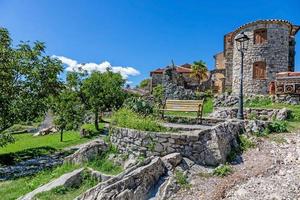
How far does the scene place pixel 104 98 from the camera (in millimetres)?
27859

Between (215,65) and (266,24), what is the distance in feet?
67.9

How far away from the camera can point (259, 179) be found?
8.48 metres

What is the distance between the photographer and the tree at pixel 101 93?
91.2 ft

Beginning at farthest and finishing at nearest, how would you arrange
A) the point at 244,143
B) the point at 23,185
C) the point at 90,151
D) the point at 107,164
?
the point at 23,185 → the point at 90,151 → the point at 244,143 → the point at 107,164

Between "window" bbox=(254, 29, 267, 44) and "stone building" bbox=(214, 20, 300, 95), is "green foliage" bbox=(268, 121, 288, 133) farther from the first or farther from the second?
"window" bbox=(254, 29, 267, 44)

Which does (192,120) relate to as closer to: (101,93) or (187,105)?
(187,105)

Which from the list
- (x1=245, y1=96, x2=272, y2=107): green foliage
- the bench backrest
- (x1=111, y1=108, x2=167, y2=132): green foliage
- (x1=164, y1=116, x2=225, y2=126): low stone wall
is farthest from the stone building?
(x1=111, y1=108, x2=167, y2=132): green foliage

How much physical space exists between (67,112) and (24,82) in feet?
26.5

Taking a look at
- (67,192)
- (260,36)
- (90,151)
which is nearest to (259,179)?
(67,192)

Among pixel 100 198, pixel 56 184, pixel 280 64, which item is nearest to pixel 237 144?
pixel 100 198

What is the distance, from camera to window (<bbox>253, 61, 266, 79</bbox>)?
26.4m

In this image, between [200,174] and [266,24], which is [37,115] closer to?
[200,174]

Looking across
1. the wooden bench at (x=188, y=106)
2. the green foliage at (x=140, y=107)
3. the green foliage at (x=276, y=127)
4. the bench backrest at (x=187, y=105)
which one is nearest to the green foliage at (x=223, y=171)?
the green foliage at (x=276, y=127)

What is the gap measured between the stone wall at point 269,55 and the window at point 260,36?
239 millimetres
